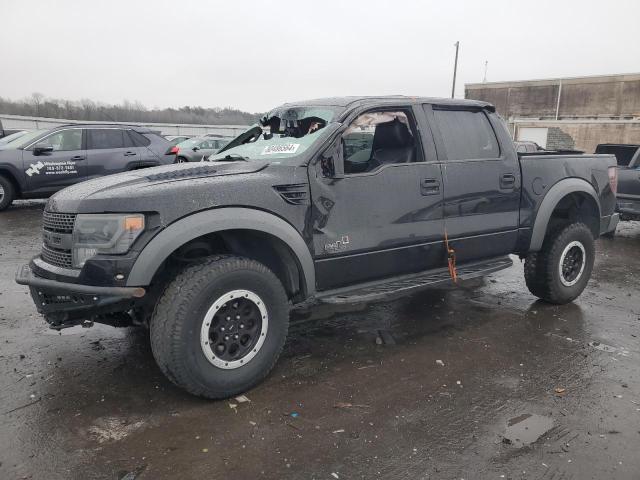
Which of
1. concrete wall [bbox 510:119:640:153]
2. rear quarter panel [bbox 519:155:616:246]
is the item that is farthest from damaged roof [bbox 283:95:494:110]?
concrete wall [bbox 510:119:640:153]

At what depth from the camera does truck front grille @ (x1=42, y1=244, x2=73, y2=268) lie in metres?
3.02

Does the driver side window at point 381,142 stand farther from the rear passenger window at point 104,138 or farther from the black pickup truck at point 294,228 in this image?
the rear passenger window at point 104,138

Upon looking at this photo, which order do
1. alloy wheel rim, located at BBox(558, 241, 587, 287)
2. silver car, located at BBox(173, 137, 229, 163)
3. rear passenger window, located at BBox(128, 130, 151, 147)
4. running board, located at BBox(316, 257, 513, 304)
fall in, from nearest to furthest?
running board, located at BBox(316, 257, 513, 304) < alloy wheel rim, located at BBox(558, 241, 587, 287) < rear passenger window, located at BBox(128, 130, 151, 147) < silver car, located at BBox(173, 137, 229, 163)

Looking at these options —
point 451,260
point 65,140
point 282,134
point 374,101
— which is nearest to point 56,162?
point 65,140

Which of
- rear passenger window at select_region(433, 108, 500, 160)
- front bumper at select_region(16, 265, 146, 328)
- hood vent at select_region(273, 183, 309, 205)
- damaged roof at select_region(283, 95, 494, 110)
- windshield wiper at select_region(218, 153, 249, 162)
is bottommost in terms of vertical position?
front bumper at select_region(16, 265, 146, 328)

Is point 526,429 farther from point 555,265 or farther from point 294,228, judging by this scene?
point 555,265

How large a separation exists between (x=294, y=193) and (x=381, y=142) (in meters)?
1.21

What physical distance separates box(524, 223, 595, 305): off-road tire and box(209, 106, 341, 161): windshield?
2.56 metres

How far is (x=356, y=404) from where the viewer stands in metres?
3.11

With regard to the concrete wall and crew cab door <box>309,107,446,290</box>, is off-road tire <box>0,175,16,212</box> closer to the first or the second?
crew cab door <box>309,107,446,290</box>

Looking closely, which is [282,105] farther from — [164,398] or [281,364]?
[164,398]

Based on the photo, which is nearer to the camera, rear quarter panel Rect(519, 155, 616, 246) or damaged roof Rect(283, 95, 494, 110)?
damaged roof Rect(283, 95, 494, 110)

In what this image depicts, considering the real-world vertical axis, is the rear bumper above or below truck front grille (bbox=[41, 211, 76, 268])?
below

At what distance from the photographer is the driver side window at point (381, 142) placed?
3.94 metres
